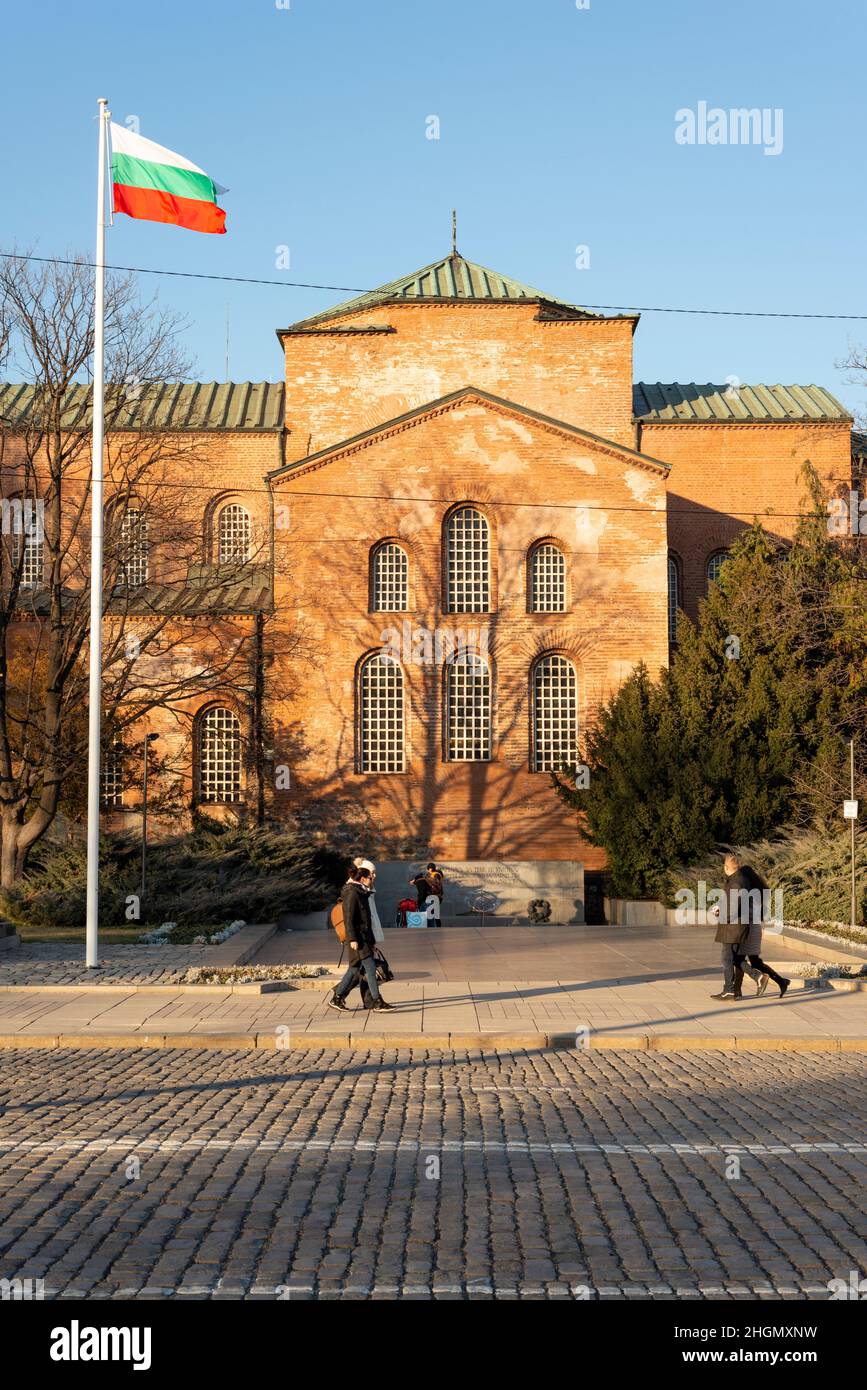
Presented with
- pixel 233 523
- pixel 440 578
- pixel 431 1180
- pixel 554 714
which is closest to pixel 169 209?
pixel 431 1180

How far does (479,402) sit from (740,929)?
2393 centimetres

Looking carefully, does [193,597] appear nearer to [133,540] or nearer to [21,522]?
[133,540]

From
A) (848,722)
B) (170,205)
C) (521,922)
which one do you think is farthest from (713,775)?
(170,205)

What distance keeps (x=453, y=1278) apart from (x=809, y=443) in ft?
141

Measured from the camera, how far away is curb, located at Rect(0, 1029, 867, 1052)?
48.2ft

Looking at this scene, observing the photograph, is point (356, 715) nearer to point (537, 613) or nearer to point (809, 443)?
point (537, 613)

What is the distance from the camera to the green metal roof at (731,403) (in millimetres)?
46156

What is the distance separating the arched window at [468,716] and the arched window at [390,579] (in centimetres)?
222

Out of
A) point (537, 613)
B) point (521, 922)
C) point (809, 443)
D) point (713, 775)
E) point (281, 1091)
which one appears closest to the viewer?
point (281, 1091)

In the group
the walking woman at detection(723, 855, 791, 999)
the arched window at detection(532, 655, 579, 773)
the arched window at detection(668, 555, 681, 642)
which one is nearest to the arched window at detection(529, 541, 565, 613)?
the arched window at detection(532, 655, 579, 773)

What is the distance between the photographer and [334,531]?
3888 centimetres

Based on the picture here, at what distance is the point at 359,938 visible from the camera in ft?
54.6

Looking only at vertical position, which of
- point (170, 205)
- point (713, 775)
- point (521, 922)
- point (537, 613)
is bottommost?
point (521, 922)

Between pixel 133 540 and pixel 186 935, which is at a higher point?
pixel 133 540
